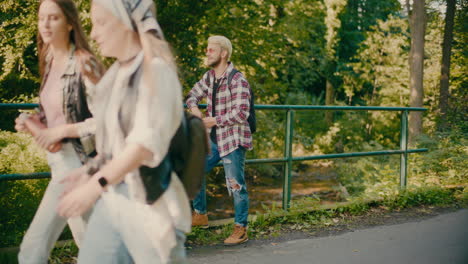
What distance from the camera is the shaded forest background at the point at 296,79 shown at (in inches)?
321

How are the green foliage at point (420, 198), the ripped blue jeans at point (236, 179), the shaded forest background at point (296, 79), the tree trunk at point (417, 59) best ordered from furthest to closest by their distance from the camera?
1. the tree trunk at point (417, 59)
2. the shaded forest background at point (296, 79)
3. the green foliage at point (420, 198)
4. the ripped blue jeans at point (236, 179)

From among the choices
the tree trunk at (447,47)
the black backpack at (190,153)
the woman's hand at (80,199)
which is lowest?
the woman's hand at (80,199)

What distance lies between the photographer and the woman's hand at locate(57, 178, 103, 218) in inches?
76.7

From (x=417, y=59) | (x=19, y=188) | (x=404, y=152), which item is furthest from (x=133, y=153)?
(x=417, y=59)

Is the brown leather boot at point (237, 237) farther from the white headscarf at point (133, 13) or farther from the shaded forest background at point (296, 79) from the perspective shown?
the white headscarf at point (133, 13)

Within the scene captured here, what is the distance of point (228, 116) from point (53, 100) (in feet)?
6.43

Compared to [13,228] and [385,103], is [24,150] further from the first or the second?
[385,103]

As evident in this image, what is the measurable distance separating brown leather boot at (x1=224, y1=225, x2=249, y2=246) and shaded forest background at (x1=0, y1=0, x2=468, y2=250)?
1764 millimetres

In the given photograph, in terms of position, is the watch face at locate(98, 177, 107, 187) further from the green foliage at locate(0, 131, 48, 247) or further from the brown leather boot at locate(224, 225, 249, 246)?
the green foliage at locate(0, 131, 48, 247)

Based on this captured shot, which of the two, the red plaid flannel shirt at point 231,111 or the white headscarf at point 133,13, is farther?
the red plaid flannel shirt at point 231,111

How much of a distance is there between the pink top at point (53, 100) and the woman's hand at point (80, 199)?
84cm

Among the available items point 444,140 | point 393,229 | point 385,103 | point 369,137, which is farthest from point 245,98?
point 385,103

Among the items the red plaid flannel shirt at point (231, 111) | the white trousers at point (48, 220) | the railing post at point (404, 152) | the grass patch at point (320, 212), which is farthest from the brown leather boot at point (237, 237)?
the railing post at point (404, 152)

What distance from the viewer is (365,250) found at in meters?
4.72
